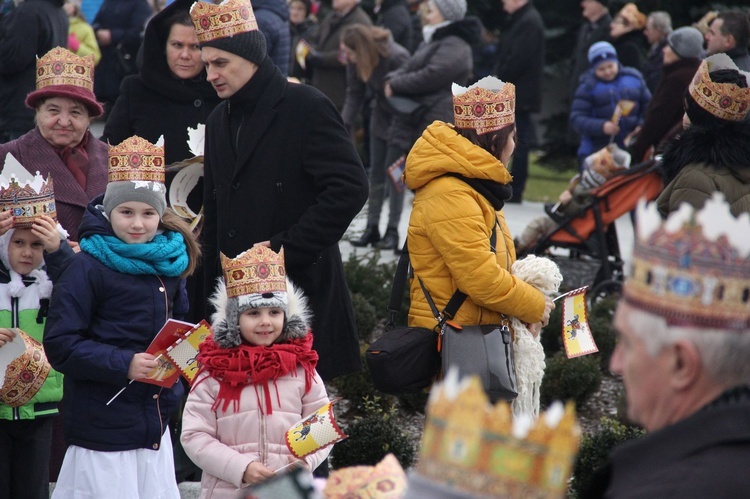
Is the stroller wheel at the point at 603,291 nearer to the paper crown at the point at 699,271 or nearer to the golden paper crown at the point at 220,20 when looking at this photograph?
the golden paper crown at the point at 220,20

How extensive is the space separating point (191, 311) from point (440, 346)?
1.35 m

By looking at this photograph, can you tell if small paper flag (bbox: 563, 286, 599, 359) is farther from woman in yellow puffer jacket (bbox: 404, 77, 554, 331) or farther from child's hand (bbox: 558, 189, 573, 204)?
child's hand (bbox: 558, 189, 573, 204)

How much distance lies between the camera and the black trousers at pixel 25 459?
505cm

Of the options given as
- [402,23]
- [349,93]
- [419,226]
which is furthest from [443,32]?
[419,226]

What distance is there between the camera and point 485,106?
4730 mm

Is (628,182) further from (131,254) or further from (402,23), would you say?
(131,254)

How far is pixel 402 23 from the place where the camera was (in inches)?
493

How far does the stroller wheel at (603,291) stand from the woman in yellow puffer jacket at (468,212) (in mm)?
4363

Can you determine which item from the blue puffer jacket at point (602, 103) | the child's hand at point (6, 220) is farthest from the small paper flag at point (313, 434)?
the blue puffer jacket at point (602, 103)

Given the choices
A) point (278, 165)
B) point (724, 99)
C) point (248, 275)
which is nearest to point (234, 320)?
point (248, 275)

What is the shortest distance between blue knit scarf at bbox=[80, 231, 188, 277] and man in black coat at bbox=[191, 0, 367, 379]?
1.42 ft

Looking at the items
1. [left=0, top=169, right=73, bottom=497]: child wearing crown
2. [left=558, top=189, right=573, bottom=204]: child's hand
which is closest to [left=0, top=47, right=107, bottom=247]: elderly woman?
[left=0, top=169, right=73, bottom=497]: child wearing crown

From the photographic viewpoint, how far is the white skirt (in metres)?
4.46

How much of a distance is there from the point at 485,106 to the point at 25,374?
2.23m
